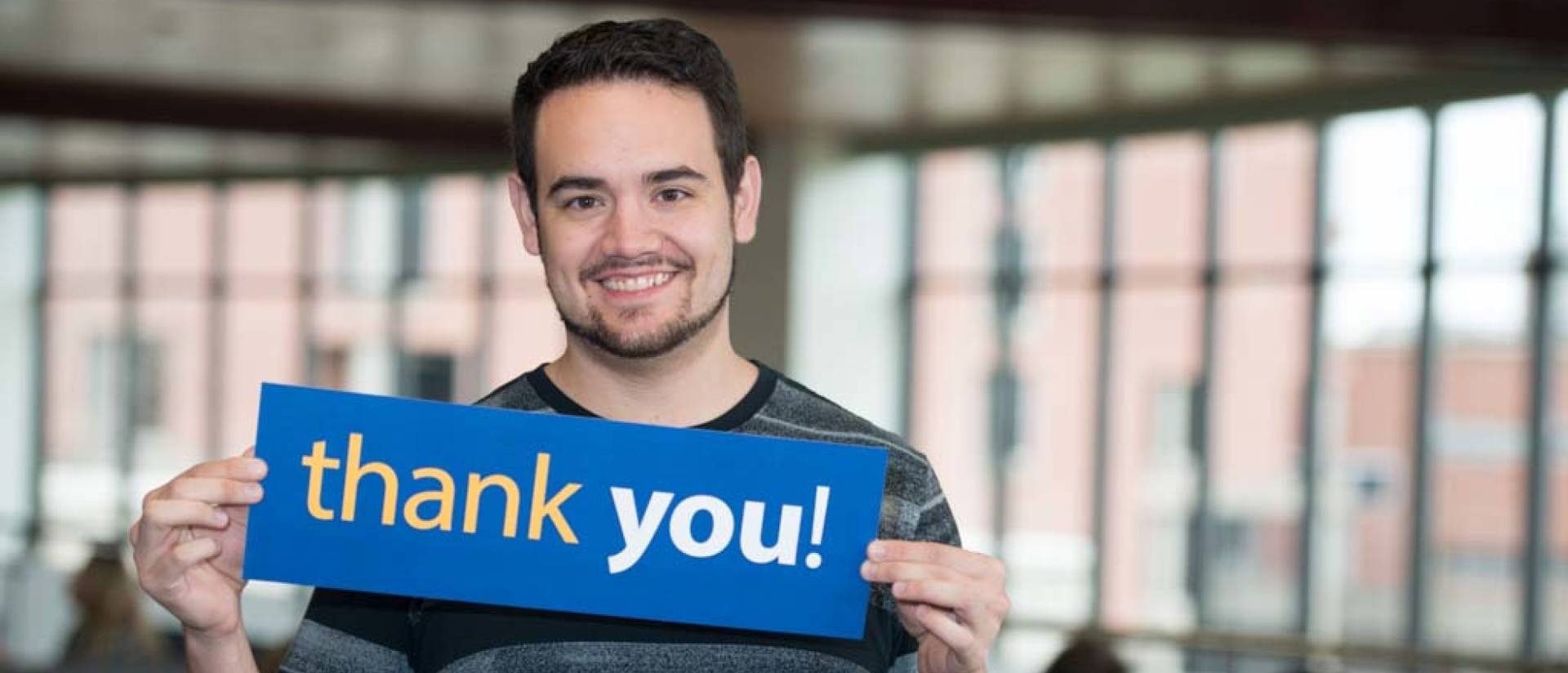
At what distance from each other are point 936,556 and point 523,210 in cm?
58

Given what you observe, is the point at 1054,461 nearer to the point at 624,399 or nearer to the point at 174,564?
the point at 624,399

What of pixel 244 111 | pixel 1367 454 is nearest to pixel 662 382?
pixel 1367 454

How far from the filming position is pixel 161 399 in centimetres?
2144

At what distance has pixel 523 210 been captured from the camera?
2176mm

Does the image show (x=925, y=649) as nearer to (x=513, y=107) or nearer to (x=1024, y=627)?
(x=513, y=107)

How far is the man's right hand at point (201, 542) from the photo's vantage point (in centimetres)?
201

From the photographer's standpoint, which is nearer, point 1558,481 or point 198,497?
point 198,497

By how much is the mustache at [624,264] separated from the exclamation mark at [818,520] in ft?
0.90

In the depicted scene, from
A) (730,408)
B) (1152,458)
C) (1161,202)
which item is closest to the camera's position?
(730,408)

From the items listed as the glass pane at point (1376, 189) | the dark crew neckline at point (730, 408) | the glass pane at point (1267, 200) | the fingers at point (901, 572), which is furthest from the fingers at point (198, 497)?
the glass pane at point (1267, 200)

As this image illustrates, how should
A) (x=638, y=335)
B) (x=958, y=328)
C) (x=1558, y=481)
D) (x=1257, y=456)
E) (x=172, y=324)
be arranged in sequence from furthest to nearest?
1. (x=172, y=324)
2. (x=958, y=328)
3. (x=1257, y=456)
4. (x=1558, y=481)
5. (x=638, y=335)

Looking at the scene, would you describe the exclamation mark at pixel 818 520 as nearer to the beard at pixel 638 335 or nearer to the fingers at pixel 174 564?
the beard at pixel 638 335

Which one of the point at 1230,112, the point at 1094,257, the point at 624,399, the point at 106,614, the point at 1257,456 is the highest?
the point at 1230,112

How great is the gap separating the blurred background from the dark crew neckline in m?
7.47
